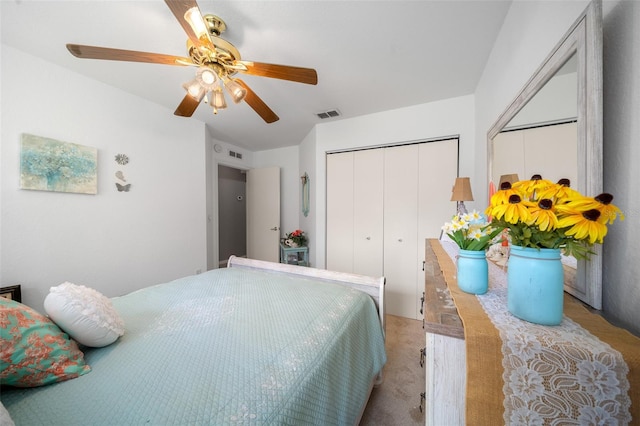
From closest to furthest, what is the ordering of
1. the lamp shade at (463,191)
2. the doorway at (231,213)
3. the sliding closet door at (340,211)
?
the lamp shade at (463,191) → the sliding closet door at (340,211) → the doorway at (231,213)

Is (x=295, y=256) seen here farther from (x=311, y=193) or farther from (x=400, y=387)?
(x=400, y=387)

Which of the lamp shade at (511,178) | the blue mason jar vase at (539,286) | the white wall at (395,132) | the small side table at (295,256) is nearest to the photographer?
the blue mason jar vase at (539,286)

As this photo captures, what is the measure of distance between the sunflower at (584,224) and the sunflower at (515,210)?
6 centimetres

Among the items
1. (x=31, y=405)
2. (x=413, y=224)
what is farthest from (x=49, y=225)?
(x=413, y=224)

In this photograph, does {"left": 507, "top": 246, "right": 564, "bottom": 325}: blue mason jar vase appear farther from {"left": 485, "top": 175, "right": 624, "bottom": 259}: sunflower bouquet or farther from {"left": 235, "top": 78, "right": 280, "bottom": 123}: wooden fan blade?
{"left": 235, "top": 78, "right": 280, "bottom": 123}: wooden fan blade

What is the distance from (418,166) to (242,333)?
2376mm

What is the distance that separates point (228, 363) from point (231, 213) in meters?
4.18

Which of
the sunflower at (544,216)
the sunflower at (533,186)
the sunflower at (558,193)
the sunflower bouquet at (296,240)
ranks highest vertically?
the sunflower at (533,186)

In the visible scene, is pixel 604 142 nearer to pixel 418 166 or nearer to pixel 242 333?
pixel 242 333

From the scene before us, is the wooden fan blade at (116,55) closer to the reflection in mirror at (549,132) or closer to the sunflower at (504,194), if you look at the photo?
the sunflower at (504,194)

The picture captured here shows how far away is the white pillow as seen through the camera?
2.62 feet

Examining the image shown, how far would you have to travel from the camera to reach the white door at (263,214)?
388cm

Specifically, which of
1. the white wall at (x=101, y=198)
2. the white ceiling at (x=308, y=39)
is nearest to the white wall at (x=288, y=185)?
the white wall at (x=101, y=198)

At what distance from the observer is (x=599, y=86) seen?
0.57 meters
